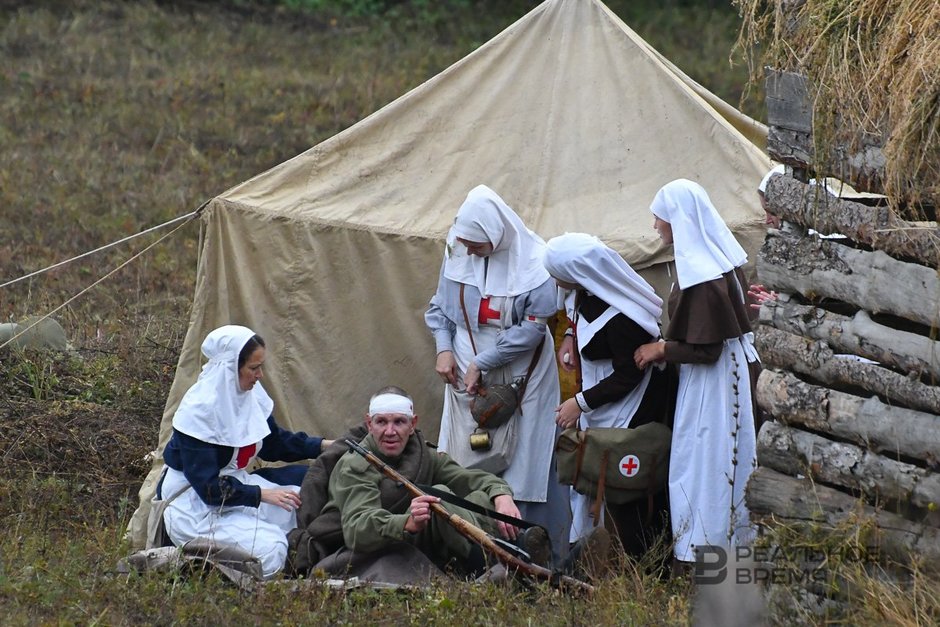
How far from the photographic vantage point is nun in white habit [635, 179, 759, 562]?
5.07m

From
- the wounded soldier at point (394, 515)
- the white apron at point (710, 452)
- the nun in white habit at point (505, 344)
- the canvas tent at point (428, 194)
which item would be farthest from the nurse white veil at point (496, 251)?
the white apron at point (710, 452)

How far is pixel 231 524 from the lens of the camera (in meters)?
5.39

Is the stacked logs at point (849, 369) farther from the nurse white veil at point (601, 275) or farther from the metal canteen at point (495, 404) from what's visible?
the metal canteen at point (495, 404)

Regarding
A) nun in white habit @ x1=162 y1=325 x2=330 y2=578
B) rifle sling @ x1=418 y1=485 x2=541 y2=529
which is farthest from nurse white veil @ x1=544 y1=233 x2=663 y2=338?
nun in white habit @ x1=162 y1=325 x2=330 y2=578

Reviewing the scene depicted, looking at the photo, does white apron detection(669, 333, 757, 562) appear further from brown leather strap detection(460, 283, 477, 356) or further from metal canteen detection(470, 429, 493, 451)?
brown leather strap detection(460, 283, 477, 356)

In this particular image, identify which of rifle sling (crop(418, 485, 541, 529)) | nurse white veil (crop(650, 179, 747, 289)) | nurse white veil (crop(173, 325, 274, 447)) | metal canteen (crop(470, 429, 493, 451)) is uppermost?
nurse white veil (crop(650, 179, 747, 289))

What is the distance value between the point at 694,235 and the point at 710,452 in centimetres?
83

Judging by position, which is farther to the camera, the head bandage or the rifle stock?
the head bandage

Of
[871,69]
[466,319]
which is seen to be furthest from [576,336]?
[871,69]

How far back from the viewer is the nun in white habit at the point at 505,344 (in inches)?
224

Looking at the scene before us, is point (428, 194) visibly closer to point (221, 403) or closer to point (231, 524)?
point (221, 403)

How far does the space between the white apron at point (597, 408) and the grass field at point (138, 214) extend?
1.77ft

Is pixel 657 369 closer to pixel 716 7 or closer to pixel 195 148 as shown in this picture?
pixel 195 148

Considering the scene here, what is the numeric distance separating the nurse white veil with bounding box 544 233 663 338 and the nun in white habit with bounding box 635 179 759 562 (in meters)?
0.14
